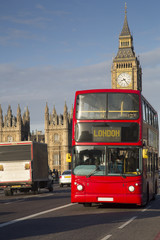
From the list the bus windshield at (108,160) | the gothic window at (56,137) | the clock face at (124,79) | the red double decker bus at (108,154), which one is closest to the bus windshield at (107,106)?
the red double decker bus at (108,154)

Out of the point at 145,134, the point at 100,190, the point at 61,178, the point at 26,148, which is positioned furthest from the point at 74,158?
the point at 61,178

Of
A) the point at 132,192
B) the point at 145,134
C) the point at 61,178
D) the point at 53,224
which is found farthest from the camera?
the point at 61,178

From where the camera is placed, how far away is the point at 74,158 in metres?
16.0

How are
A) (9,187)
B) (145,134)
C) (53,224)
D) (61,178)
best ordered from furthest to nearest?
(61,178)
(9,187)
(145,134)
(53,224)

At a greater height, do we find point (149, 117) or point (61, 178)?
point (149, 117)

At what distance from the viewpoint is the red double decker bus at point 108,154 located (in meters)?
15.8

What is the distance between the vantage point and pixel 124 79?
128875mm

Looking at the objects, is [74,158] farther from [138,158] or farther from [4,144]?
[4,144]

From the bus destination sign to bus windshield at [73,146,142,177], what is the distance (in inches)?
10.1

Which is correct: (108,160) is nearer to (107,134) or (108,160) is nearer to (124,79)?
(107,134)

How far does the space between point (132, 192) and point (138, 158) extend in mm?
1105

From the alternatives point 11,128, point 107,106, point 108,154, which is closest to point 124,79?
point 11,128

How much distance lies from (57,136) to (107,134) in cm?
9466

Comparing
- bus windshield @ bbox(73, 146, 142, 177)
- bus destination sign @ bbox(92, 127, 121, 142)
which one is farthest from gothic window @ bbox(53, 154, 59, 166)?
bus destination sign @ bbox(92, 127, 121, 142)
